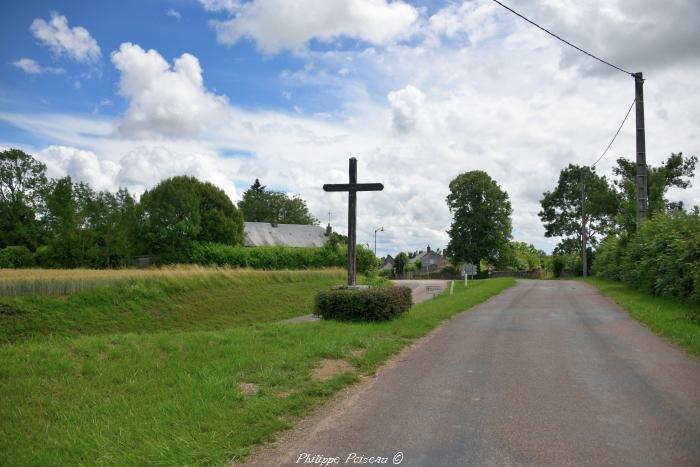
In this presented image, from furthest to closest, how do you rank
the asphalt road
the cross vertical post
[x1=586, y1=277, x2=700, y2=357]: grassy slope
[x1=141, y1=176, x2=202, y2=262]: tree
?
[x1=141, y1=176, x2=202, y2=262]: tree < the cross vertical post < [x1=586, y1=277, x2=700, y2=357]: grassy slope < the asphalt road

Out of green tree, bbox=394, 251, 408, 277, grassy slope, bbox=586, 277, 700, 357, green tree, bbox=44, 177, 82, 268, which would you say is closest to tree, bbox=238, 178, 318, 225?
green tree, bbox=394, 251, 408, 277

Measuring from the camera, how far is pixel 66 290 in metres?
22.8

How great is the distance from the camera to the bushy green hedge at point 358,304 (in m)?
14.0

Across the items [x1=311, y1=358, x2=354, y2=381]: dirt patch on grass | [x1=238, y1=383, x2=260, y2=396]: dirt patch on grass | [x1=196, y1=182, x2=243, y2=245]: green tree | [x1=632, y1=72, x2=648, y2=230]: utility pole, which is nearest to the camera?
[x1=238, y1=383, x2=260, y2=396]: dirt patch on grass

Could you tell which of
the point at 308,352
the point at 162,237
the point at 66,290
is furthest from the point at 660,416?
the point at 162,237

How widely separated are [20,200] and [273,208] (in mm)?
46902

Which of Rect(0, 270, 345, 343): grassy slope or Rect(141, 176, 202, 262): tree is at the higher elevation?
Rect(141, 176, 202, 262): tree

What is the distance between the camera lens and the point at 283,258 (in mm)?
47875

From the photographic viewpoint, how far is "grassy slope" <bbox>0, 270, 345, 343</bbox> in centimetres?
2059

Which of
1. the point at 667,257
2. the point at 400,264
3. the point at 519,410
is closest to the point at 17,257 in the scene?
the point at 667,257

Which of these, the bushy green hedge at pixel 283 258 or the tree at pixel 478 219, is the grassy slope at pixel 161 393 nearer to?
the bushy green hedge at pixel 283 258

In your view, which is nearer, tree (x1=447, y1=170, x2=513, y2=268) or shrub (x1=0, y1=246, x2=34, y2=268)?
shrub (x1=0, y1=246, x2=34, y2=268)

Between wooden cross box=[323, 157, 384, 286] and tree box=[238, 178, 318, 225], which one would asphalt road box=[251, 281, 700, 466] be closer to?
wooden cross box=[323, 157, 384, 286]

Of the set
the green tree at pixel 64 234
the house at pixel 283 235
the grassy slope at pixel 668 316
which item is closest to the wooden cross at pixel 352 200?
the grassy slope at pixel 668 316
